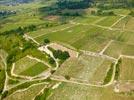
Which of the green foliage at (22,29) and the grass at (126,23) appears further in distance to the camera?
the green foliage at (22,29)

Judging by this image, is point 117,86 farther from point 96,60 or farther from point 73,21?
point 73,21

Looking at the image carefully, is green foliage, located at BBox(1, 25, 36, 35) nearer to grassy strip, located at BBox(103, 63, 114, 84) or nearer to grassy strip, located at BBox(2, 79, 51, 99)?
grassy strip, located at BBox(2, 79, 51, 99)

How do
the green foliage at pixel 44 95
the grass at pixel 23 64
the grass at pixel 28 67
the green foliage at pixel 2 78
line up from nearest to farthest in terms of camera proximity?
the green foliage at pixel 44 95, the green foliage at pixel 2 78, the grass at pixel 28 67, the grass at pixel 23 64

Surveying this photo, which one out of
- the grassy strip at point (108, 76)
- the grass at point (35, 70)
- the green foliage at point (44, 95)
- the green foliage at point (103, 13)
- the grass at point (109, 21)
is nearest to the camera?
the green foliage at point (44, 95)

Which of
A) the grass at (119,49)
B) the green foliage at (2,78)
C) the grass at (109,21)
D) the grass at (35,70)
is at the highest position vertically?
the grass at (119,49)

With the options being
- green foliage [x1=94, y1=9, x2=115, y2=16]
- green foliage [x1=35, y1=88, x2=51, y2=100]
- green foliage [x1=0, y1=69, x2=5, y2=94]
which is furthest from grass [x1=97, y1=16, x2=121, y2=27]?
green foliage [x1=35, y1=88, x2=51, y2=100]

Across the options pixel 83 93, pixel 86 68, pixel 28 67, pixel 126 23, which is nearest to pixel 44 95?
pixel 83 93

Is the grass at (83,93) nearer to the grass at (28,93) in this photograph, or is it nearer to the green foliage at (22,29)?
the grass at (28,93)

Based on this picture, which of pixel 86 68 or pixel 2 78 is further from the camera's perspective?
pixel 86 68

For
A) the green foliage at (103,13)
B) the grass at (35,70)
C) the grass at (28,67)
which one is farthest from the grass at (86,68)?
the green foliage at (103,13)

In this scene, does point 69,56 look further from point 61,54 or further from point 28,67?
point 28,67
